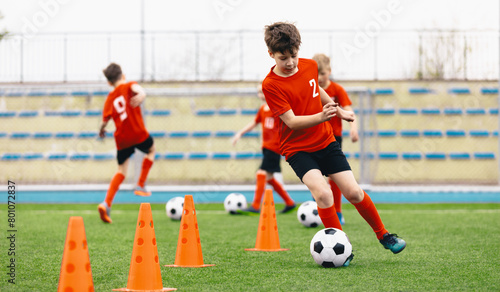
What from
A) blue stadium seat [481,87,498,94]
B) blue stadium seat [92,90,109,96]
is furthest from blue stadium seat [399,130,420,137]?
Result: blue stadium seat [92,90,109,96]

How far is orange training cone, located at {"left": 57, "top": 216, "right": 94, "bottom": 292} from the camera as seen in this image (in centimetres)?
298

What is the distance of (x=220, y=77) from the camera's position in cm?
1600

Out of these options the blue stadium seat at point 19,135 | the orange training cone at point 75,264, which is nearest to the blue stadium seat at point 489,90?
the blue stadium seat at point 19,135

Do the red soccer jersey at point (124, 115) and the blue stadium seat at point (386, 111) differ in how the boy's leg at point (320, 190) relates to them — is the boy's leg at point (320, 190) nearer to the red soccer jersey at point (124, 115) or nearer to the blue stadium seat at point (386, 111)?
the red soccer jersey at point (124, 115)

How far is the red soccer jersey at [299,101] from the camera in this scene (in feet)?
14.2

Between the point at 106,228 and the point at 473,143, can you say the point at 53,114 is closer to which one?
the point at 106,228

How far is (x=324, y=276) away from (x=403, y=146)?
11.8 m

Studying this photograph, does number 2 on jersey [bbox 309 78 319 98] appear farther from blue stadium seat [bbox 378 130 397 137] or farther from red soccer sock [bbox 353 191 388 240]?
blue stadium seat [bbox 378 130 397 137]

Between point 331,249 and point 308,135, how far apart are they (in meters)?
0.83

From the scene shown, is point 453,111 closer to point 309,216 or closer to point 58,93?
point 309,216

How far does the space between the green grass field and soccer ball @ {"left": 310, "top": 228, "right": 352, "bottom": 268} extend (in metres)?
0.08

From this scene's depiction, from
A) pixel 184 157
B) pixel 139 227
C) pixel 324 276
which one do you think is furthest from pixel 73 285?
pixel 184 157

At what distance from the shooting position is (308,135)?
4.42 m

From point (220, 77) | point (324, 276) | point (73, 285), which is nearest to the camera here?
point (73, 285)
